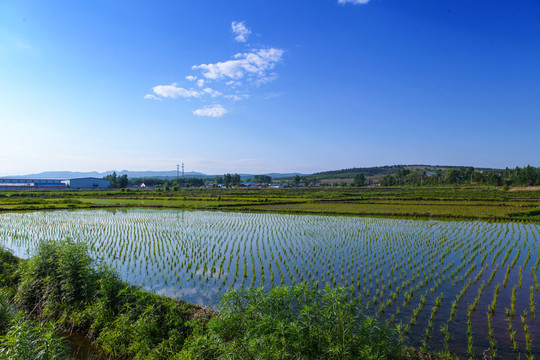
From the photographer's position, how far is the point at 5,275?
8.31 m

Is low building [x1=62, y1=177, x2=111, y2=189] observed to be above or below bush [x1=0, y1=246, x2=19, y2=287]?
above

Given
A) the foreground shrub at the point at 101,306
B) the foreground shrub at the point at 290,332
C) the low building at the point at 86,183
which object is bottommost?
the foreground shrub at the point at 101,306

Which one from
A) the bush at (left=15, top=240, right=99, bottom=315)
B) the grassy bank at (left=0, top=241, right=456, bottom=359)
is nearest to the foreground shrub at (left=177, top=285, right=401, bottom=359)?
the grassy bank at (left=0, top=241, right=456, bottom=359)

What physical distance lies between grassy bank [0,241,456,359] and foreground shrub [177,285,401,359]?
1 cm

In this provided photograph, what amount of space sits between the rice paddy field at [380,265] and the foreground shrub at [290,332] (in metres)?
2.09

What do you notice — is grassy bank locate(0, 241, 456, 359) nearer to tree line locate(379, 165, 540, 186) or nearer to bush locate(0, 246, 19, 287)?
bush locate(0, 246, 19, 287)

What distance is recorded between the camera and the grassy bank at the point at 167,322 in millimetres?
3672

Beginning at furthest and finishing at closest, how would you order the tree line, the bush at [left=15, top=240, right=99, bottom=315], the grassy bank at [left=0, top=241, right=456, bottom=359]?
the tree line → the bush at [left=15, top=240, right=99, bottom=315] → the grassy bank at [left=0, top=241, right=456, bottom=359]

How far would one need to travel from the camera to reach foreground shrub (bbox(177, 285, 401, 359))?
11.6ft

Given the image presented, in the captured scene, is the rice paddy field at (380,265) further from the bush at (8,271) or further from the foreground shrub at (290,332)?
the foreground shrub at (290,332)

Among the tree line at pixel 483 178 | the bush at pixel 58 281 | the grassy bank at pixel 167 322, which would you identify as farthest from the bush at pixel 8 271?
the tree line at pixel 483 178

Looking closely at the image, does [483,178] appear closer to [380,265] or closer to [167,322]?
[380,265]

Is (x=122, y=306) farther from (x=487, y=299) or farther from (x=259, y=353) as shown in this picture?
(x=487, y=299)

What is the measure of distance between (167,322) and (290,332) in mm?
2975
